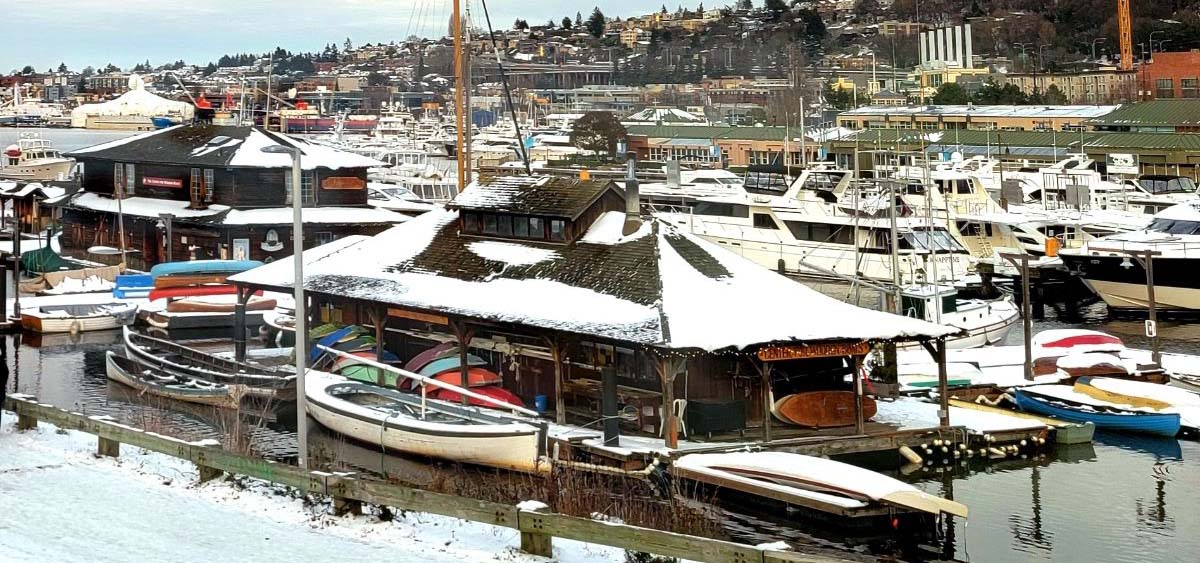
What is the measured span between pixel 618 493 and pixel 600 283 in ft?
17.4

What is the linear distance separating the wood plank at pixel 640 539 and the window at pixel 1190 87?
12187 cm

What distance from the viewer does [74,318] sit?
44938mm

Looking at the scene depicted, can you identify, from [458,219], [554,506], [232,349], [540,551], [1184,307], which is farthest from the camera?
[1184,307]

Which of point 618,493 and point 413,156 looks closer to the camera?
point 618,493

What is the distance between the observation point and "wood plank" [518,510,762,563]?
16484mm

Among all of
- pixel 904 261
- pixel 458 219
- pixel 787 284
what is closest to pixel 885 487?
pixel 787 284

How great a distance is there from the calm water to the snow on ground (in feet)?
10.8

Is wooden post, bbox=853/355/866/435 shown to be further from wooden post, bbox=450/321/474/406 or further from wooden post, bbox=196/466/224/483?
wooden post, bbox=196/466/224/483

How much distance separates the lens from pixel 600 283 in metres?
28.0

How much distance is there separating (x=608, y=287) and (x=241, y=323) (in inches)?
421

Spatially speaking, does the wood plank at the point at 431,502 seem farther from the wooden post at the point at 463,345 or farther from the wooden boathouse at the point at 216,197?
the wooden boathouse at the point at 216,197

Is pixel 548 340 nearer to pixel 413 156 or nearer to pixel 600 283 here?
pixel 600 283

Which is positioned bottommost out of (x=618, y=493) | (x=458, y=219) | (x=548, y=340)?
(x=618, y=493)

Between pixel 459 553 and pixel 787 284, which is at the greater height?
pixel 787 284
